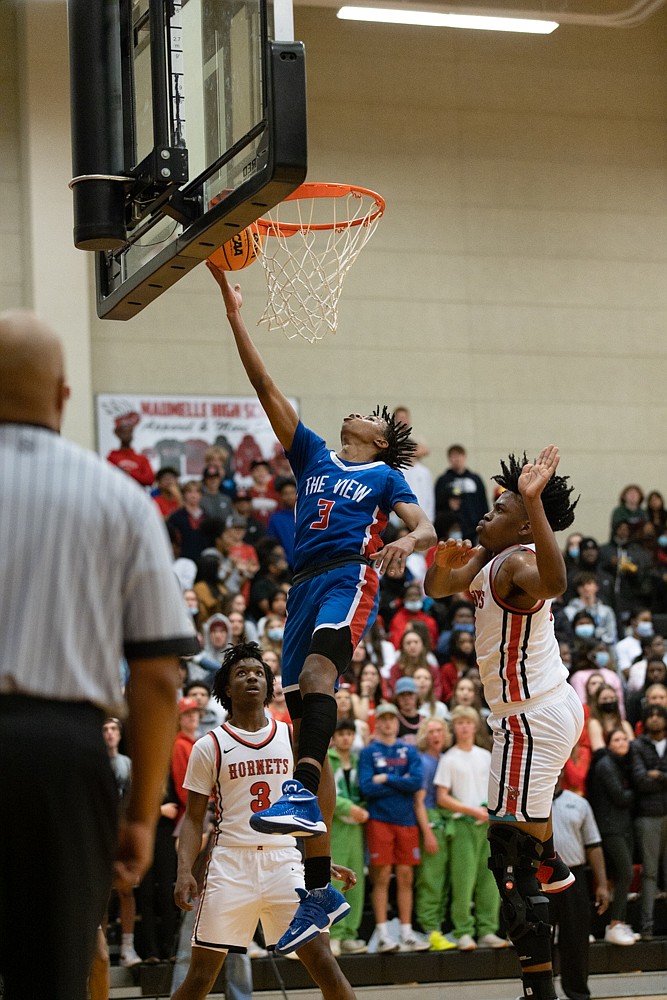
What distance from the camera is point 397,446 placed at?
7.72m

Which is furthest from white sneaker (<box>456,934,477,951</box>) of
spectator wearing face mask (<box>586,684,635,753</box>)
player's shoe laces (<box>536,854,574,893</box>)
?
player's shoe laces (<box>536,854,574,893</box>)

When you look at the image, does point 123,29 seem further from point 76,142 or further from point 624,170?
point 624,170

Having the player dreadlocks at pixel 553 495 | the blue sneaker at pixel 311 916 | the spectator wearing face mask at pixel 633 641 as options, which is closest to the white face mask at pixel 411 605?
the spectator wearing face mask at pixel 633 641

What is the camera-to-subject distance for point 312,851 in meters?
6.87

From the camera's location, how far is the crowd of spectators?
11.3 m

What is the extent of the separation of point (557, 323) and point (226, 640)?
9559 mm

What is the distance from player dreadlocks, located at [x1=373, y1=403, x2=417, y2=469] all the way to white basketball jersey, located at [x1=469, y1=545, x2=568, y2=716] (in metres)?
0.89

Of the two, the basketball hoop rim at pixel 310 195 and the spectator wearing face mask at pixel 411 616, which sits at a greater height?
the basketball hoop rim at pixel 310 195

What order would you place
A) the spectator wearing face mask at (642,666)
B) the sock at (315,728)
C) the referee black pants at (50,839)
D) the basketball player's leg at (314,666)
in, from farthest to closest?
the spectator wearing face mask at (642,666)
the sock at (315,728)
the basketball player's leg at (314,666)
the referee black pants at (50,839)

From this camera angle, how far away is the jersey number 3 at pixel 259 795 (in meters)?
7.58

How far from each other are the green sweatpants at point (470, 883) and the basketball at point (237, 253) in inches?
239

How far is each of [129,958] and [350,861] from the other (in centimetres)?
190

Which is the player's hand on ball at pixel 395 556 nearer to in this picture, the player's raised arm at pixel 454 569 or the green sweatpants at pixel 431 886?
the player's raised arm at pixel 454 569

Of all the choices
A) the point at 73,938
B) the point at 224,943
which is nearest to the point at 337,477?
the point at 224,943
